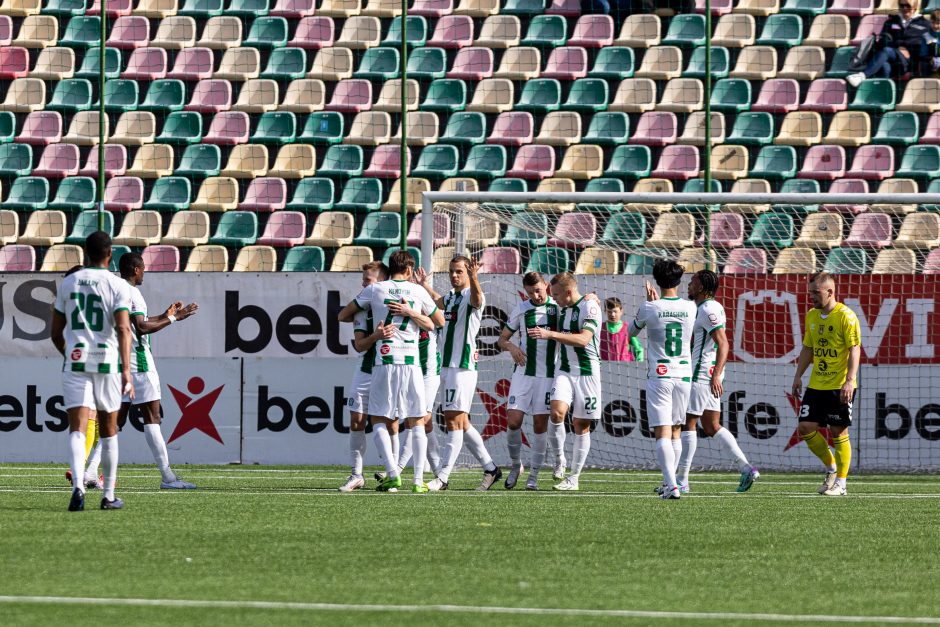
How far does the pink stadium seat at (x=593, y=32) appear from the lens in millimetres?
23375

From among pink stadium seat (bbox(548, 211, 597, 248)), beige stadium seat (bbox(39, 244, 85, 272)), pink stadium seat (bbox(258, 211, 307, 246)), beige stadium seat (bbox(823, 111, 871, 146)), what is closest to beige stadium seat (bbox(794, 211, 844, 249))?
beige stadium seat (bbox(823, 111, 871, 146))

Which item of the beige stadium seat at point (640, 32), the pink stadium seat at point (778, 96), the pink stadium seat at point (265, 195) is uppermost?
the beige stadium seat at point (640, 32)

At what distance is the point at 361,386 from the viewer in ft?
41.0

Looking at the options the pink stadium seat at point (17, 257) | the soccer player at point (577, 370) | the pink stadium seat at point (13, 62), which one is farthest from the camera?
the pink stadium seat at point (13, 62)

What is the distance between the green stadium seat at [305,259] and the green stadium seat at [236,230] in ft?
2.50

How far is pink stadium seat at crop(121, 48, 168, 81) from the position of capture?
23875mm

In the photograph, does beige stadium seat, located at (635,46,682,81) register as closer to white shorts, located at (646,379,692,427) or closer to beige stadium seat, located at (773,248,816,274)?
beige stadium seat, located at (773,248,816,274)

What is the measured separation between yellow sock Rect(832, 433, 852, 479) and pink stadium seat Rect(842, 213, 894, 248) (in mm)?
6613

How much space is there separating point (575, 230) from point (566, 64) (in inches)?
181

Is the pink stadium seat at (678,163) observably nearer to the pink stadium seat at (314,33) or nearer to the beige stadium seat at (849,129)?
the beige stadium seat at (849,129)

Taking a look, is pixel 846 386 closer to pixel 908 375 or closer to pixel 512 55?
pixel 908 375

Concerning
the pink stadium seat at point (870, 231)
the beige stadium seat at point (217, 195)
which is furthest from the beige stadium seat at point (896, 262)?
the beige stadium seat at point (217, 195)

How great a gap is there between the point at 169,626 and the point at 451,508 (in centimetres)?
505

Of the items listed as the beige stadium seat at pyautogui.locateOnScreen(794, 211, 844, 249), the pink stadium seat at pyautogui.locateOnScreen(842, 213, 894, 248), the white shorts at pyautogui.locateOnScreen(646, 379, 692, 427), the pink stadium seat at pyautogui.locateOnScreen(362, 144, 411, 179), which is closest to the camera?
the white shorts at pyautogui.locateOnScreen(646, 379, 692, 427)
